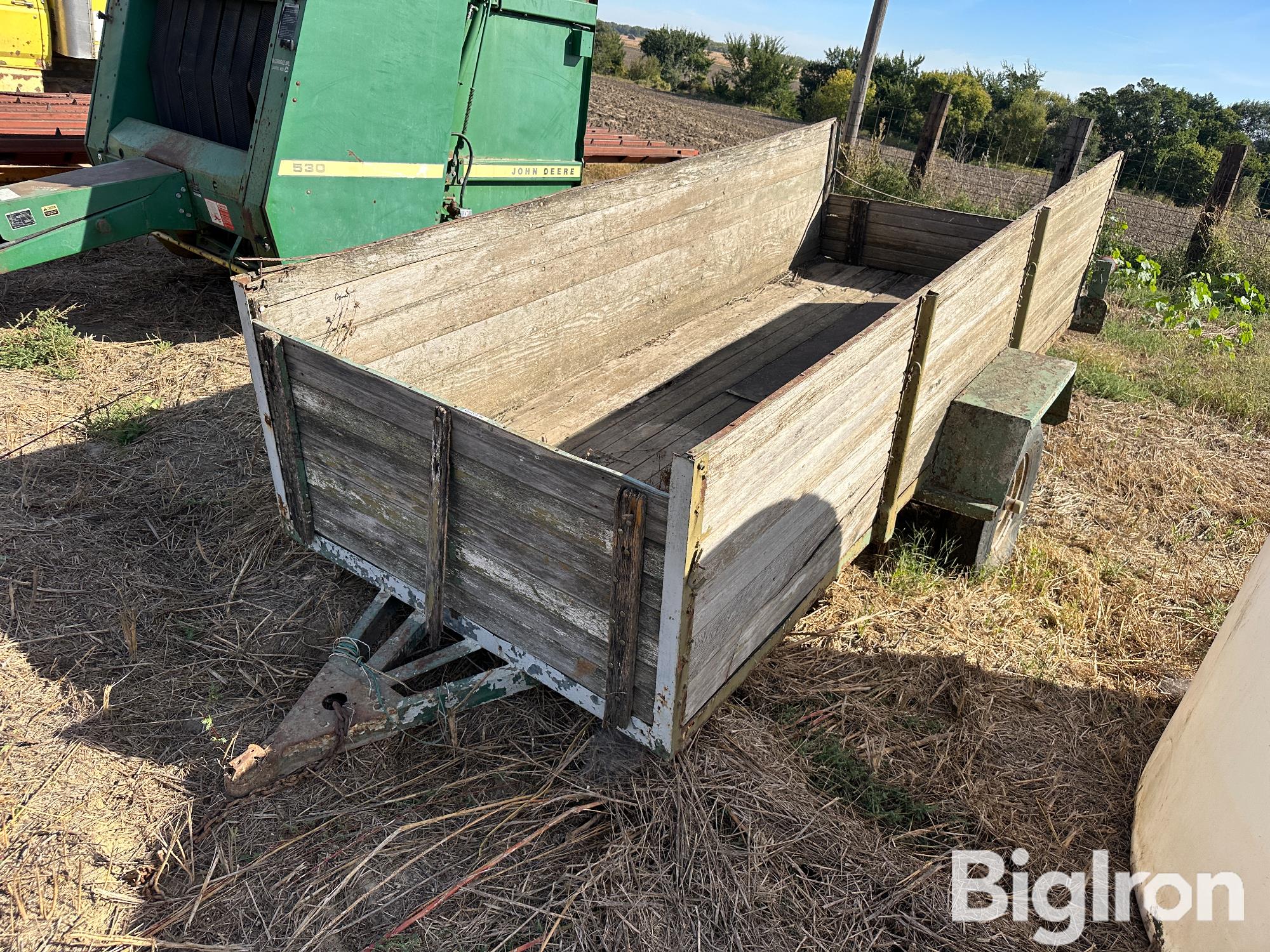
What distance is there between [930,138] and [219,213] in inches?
270

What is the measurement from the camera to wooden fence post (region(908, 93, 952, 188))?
8484mm

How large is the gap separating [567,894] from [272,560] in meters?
1.92

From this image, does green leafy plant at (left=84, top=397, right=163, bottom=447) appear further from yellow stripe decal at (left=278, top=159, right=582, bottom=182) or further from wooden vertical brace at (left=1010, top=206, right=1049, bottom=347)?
wooden vertical brace at (left=1010, top=206, right=1049, bottom=347)

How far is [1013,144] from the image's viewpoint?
21.6 m

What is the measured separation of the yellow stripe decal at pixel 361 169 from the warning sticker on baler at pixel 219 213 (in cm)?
47

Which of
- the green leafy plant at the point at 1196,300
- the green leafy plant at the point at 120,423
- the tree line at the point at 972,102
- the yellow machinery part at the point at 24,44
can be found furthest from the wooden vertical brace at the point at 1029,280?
the tree line at the point at 972,102

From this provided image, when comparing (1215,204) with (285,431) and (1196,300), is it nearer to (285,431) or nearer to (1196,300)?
(1196,300)

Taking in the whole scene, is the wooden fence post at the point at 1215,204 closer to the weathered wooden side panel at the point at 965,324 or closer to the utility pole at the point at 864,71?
the utility pole at the point at 864,71

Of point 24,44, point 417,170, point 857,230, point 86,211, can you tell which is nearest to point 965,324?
point 857,230

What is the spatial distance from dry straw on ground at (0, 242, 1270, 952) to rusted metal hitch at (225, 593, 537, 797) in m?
0.16

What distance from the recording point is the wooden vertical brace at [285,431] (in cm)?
260

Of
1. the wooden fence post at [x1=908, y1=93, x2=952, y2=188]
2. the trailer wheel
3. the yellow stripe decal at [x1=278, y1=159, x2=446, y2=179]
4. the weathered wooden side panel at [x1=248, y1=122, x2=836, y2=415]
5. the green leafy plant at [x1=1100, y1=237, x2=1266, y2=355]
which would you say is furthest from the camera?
the wooden fence post at [x1=908, y1=93, x2=952, y2=188]

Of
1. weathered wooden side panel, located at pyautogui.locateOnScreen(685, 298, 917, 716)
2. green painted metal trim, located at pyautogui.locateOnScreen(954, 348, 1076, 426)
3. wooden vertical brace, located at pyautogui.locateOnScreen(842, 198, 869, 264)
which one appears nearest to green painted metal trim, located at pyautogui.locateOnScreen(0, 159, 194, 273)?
weathered wooden side panel, located at pyautogui.locateOnScreen(685, 298, 917, 716)

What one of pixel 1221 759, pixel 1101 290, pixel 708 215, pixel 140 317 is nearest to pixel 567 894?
pixel 1221 759
